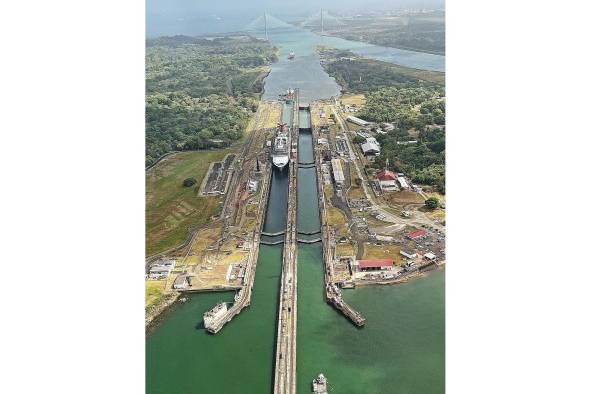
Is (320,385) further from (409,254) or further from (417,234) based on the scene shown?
(417,234)

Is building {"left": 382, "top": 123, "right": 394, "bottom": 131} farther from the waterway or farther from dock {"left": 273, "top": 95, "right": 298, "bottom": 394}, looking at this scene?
the waterway

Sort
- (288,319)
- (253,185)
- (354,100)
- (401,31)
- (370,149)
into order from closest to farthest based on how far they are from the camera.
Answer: (288,319) < (253,185) < (370,149) < (354,100) < (401,31)

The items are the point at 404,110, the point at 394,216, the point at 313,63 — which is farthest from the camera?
the point at 313,63

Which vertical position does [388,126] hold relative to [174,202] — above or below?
above

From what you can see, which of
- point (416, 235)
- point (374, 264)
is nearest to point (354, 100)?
point (416, 235)

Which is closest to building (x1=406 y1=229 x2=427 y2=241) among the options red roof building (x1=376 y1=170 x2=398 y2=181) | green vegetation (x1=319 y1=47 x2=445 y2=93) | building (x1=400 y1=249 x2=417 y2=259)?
building (x1=400 y1=249 x2=417 y2=259)

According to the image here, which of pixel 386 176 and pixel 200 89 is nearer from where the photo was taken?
pixel 386 176

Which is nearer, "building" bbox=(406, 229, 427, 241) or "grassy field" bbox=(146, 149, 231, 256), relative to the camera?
"building" bbox=(406, 229, 427, 241)

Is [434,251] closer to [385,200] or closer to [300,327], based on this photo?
[385,200]
